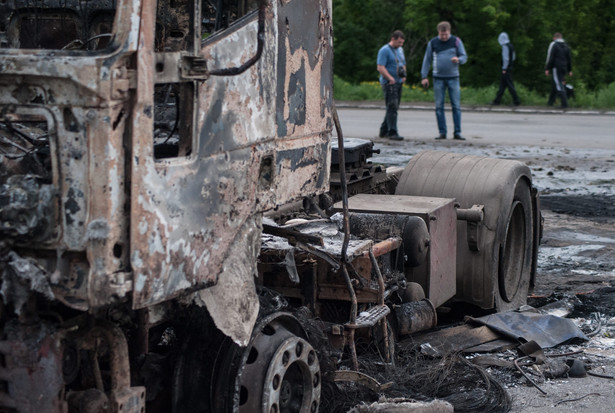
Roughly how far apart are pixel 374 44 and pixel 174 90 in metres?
35.7

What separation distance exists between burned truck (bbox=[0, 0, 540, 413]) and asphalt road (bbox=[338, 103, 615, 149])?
42.4 ft

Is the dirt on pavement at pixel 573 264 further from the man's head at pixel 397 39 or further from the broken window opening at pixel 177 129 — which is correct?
the broken window opening at pixel 177 129

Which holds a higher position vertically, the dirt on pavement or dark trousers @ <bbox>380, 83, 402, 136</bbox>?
dark trousers @ <bbox>380, 83, 402, 136</bbox>

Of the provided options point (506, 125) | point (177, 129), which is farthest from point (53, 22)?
point (506, 125)

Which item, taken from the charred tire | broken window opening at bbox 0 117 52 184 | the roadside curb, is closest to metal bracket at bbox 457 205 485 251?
the charred tire

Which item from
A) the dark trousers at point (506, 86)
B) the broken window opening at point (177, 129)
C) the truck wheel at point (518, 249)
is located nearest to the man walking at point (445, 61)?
the dark trousers at point (506, 86)

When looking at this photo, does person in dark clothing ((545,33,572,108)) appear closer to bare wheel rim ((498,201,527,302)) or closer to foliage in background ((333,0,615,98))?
foliage in background ((333,0,615,98))

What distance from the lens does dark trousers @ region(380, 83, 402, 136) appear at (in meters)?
17.6

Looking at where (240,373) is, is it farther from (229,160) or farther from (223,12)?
(223,12)

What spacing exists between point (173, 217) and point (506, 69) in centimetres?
2284

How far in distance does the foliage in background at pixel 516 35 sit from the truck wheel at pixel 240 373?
98.5 feet

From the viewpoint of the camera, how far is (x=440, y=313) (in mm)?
7066

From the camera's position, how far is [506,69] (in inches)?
998

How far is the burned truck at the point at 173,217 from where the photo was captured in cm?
320
